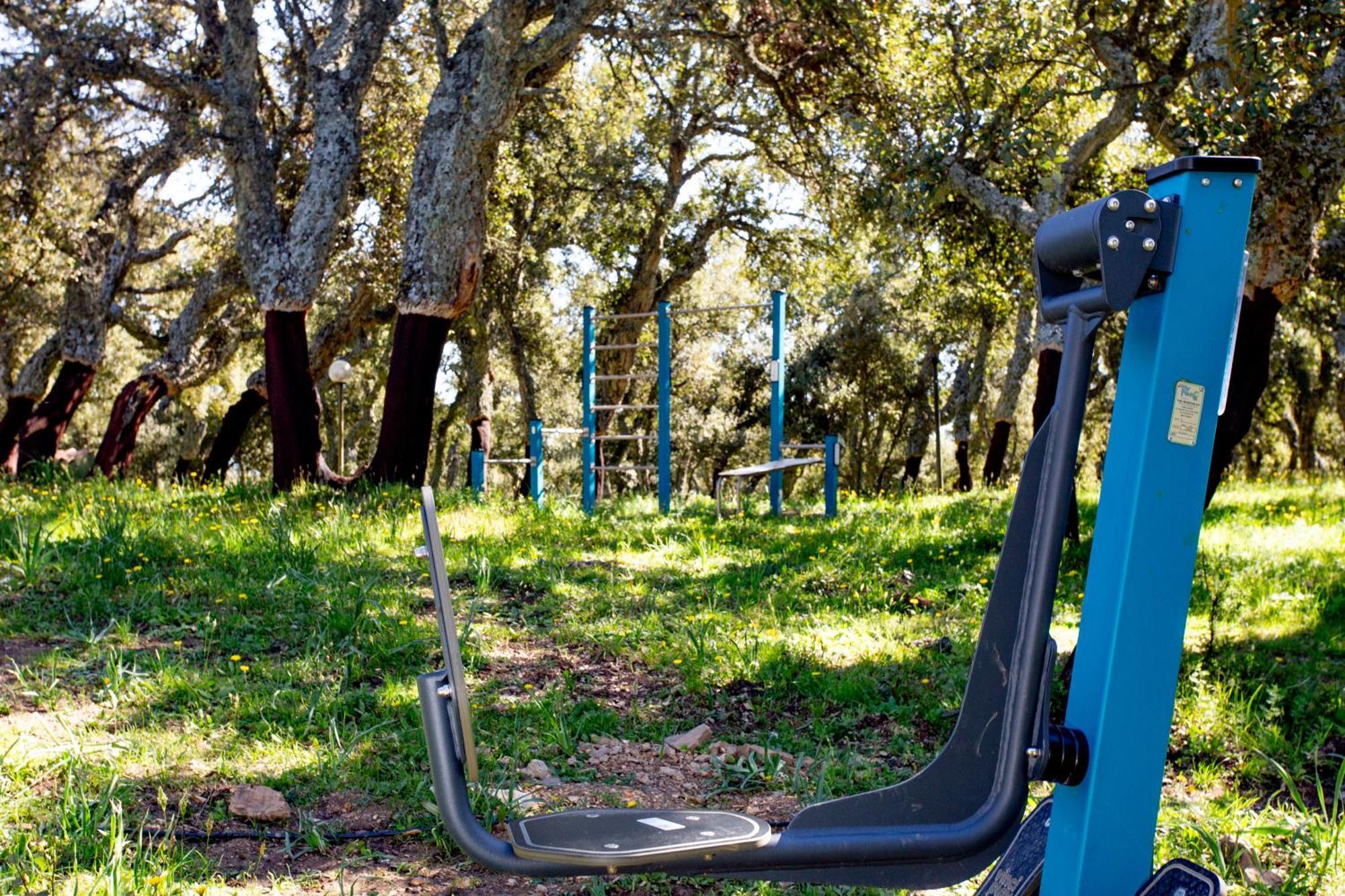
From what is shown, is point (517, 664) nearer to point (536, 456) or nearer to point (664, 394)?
point (536, 456)

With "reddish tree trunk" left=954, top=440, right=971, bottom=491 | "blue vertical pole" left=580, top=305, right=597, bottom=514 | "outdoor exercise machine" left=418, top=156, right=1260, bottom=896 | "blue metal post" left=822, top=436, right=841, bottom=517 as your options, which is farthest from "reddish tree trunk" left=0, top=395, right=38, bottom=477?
"reddish tree trunk" left=954, top=440, right=971, bottom=491

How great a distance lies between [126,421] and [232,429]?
1.55 metres

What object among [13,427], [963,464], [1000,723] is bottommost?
[13,427]

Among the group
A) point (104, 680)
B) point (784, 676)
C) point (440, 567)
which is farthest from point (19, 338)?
point (440, 567)

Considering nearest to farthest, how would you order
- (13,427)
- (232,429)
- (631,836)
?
(631,836) → (13,427) → (232,429)

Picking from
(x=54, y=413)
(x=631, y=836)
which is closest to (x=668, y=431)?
(x=54, y=413)

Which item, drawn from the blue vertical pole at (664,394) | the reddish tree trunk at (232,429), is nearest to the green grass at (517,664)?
the blue vertical pole at (664,394)

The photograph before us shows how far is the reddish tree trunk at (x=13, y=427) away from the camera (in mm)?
13633

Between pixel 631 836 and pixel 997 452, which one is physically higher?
pixel 997 452

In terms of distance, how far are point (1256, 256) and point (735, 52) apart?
5.24m

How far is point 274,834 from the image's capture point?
3107 mm

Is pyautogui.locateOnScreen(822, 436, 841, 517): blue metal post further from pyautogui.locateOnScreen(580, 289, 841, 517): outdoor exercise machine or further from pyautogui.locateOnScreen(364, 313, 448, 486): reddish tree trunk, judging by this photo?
pyautogui.locateOnScreen(364, 313, 448, 486): reddish tree trunk

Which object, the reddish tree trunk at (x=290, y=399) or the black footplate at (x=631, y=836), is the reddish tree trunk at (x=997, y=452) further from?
the black footplate at (x=631, y=836)

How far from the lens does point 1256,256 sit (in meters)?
6.02
